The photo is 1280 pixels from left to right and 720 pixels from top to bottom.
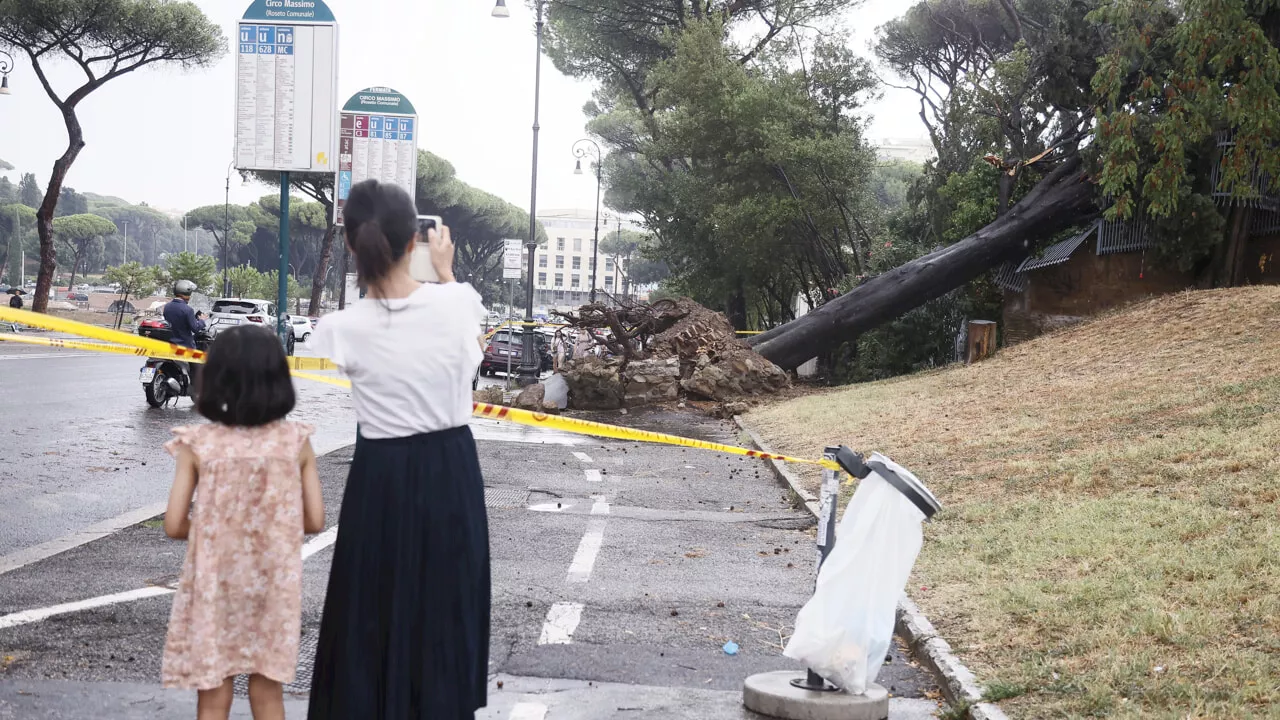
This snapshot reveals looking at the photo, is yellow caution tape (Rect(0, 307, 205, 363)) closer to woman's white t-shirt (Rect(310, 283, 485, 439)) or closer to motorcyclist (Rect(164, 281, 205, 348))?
woman's white t-shirt (Rect(310, 283, 485, 439))

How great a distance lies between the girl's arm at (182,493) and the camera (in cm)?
316

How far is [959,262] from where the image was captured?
856 inches

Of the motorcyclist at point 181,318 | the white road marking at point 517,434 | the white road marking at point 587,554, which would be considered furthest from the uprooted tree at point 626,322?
the white road marking at point 587,554

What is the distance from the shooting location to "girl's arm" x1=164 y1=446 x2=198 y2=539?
124 inches

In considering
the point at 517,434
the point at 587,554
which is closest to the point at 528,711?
the point at 587,554

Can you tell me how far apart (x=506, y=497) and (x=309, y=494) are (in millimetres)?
6834

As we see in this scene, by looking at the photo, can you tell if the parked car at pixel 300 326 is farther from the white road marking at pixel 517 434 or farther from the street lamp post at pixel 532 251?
the white road marking at pixel 517 434

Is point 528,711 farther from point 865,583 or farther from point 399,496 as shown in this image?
point 399,496

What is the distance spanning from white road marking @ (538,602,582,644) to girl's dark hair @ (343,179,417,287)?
2.68 meters

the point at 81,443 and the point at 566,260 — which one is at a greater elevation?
the point at 566,260

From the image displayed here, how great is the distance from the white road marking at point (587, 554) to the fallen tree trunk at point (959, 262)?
45.1 ft

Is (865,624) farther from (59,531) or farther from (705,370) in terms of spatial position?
(705,370)

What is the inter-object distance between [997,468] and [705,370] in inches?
441

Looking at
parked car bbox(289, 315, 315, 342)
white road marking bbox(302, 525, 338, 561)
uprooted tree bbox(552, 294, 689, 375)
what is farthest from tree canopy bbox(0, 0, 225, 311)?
white road marking bbox(302, 525, 338, 561)
